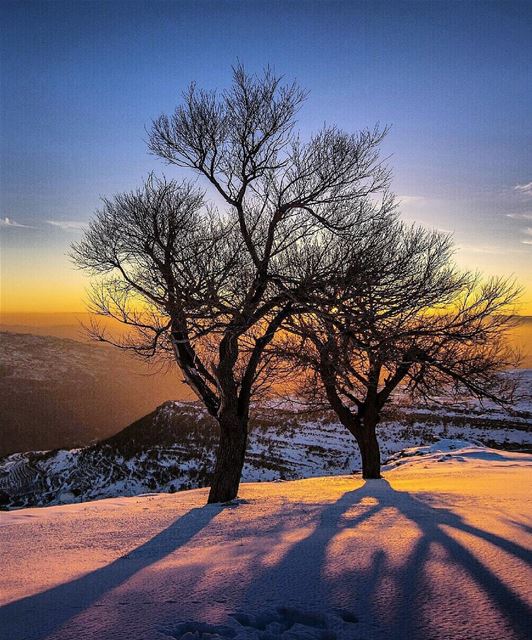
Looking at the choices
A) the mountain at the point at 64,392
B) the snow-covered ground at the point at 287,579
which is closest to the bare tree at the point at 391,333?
the snow-covered ground at the point at 287,579

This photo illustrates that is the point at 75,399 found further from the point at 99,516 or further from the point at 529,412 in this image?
the point at 99,516

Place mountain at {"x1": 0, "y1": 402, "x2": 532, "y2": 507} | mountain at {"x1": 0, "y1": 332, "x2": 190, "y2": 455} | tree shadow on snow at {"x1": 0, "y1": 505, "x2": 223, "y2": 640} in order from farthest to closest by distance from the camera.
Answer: mountain at {"x1": 0, "y1": 332, "x2": 190, "y2": 455}, mountain at {"x1": 0, "y1": 402, "x2": 532, "y2": 507}, tree shadow on snow at {"x1": 0, "y1": 505, "x2": 223, "y2": 640}

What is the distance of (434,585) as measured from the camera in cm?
259

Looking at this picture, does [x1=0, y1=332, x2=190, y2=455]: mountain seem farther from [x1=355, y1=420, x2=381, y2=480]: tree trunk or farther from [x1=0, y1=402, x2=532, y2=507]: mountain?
[x1=355, y1=420, x2=381, y2=480]: tree trunk

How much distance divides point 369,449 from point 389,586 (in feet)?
35.3

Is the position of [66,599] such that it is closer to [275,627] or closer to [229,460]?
[275,627]

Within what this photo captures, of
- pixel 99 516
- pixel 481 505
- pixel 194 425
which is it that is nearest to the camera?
pixel 481 505

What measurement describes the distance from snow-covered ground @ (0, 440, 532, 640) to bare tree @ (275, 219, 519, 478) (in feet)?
11.2

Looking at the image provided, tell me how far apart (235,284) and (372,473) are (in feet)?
24.4

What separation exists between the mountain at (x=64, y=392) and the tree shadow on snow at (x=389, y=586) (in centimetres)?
4402

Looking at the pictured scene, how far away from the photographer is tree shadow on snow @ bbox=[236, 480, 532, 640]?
2238 millimetres

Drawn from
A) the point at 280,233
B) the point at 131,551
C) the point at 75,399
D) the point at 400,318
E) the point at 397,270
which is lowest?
the point at 75,399

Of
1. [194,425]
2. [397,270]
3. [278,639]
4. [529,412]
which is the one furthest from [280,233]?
[529,412]

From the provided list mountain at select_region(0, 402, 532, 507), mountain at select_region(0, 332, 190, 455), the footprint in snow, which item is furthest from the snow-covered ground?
mountain at select_region(0, 332, 190, 455)
